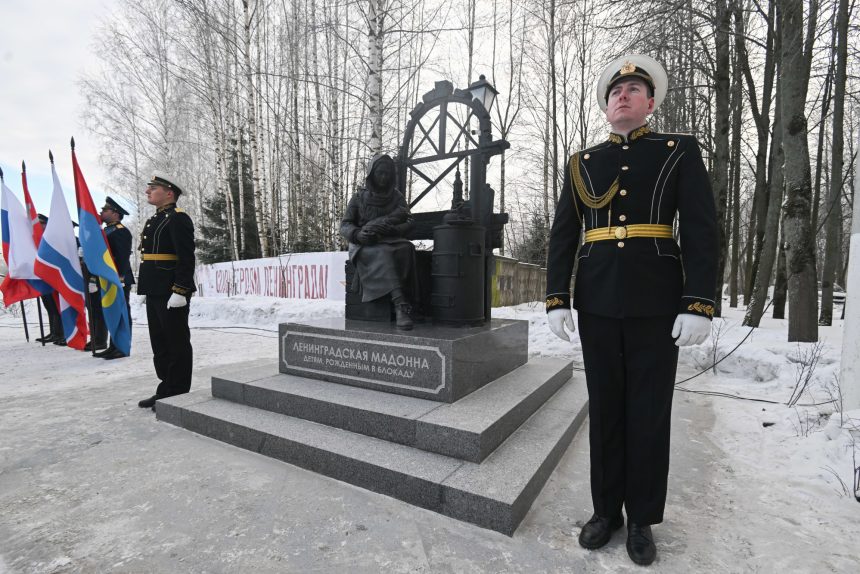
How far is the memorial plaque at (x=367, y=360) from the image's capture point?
10.5ft

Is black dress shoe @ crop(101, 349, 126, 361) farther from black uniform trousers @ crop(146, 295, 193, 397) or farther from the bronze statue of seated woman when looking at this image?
the bronze statue of seated woman

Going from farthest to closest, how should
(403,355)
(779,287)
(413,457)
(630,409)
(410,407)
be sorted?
(779,287) → (403,355) → (410,407) → (413,457) → (630,409)

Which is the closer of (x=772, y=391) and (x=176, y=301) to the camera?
(x=176, y=301)

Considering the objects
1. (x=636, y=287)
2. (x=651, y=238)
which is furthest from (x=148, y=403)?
(x=651, y=238)

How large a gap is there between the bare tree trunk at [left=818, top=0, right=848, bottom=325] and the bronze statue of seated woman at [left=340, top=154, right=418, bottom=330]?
4.76 m

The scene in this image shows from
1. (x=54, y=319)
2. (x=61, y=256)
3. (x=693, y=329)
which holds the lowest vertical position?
(x=54, y=319)

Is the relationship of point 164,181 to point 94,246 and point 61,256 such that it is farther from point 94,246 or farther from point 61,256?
point 61,256

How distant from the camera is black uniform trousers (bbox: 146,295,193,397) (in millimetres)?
3973

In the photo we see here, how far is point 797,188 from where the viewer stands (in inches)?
235

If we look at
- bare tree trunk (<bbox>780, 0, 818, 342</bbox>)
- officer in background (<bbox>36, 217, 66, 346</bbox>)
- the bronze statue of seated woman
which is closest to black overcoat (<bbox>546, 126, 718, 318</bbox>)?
the bronze statue of seated woman

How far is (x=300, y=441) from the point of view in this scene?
9.43 feet

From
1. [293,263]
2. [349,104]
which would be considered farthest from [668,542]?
[349,104]

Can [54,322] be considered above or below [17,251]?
below

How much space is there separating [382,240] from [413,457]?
2.06 m
